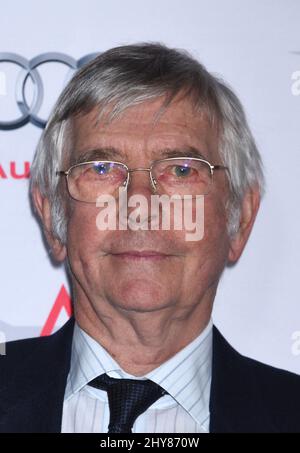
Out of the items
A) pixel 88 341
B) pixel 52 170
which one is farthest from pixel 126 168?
pixel 88 341

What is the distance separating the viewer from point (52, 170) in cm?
176

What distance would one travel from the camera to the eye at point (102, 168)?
5.40 ft

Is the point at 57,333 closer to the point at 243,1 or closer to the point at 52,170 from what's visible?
the point at 52,170

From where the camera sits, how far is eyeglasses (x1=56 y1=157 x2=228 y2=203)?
1.63 m

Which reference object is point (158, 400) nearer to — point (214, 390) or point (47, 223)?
point (214, 390)

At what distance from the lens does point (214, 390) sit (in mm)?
1678

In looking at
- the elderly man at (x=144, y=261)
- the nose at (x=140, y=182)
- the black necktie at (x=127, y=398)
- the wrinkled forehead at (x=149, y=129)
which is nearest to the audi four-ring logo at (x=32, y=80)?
the elderly man at (x=144, y=261)

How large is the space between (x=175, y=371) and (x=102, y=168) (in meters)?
0.48

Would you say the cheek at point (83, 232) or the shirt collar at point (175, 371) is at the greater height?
the cheek at point (83, 232)

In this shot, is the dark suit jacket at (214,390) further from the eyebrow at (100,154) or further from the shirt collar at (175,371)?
the eyebrow at (100,154)

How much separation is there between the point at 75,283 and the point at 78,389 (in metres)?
0.24

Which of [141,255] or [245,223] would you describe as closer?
[141,255]

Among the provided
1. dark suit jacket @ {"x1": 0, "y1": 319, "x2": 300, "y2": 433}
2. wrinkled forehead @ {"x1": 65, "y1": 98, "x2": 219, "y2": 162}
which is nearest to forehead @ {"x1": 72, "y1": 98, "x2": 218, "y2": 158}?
wrinkled forehead @ {"x1": 65, "y1": 98, "x2": 219, "y2": 162}

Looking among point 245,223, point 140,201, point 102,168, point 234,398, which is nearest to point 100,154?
point 102,168
